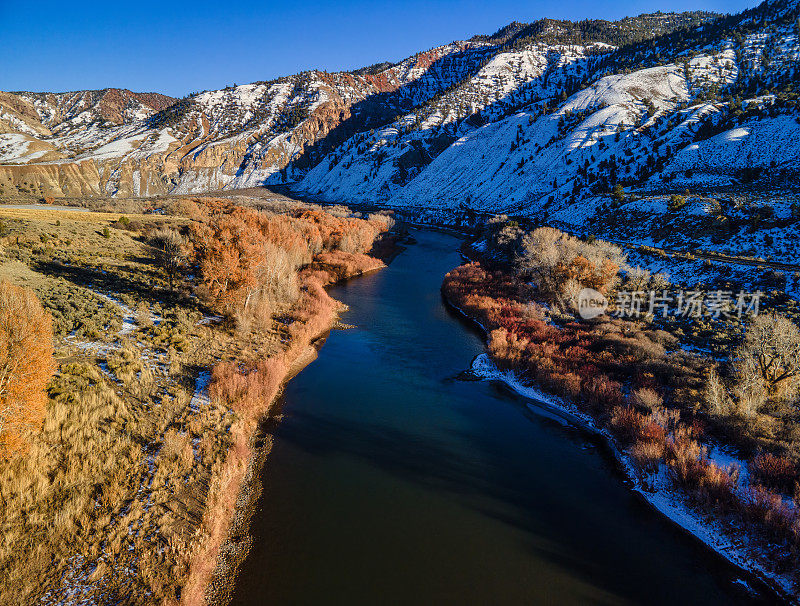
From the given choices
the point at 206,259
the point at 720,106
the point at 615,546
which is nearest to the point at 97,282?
the point at 206,259

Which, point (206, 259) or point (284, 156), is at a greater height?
point (284, 156)

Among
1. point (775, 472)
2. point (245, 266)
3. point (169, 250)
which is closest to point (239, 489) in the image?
point (245, 266)

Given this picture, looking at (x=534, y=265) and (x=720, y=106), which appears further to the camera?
(x=720, y=106)

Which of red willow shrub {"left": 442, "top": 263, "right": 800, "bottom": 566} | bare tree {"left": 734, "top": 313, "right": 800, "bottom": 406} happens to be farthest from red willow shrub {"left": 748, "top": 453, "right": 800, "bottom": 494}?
bare tree {"left": 734, "top": 313, "right": 800, "bottom": 406}

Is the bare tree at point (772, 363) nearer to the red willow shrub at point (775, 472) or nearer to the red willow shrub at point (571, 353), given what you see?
the red willow shrub at point (571, 353)

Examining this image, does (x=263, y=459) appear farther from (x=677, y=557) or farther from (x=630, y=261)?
(x=630, y=261)

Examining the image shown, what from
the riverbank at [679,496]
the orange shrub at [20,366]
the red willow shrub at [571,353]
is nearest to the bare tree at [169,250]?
the orange shrub at [20,366]

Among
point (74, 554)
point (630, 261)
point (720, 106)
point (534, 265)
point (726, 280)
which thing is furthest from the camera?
point (720, 106)

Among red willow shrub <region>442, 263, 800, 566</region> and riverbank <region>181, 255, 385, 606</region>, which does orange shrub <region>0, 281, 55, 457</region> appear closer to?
riverbank <region>181, 255, 385, 606</region>
